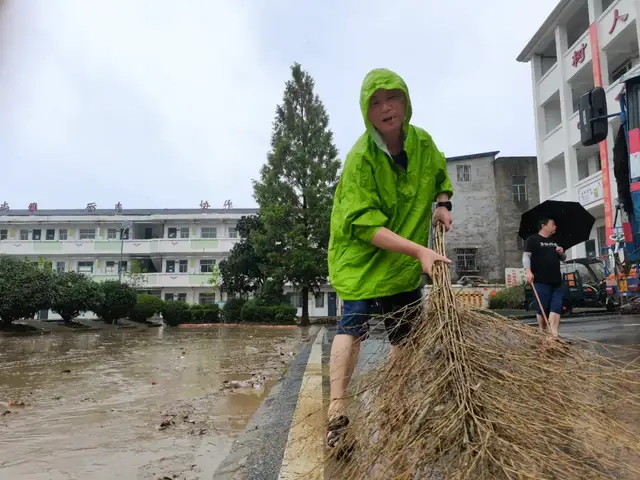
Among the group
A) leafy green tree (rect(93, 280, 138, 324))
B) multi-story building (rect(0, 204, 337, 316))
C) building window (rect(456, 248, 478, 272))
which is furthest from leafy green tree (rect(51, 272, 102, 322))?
multi-story building (rect(0, 204, 337, 316))

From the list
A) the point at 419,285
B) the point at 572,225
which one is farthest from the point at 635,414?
the point at 572,225

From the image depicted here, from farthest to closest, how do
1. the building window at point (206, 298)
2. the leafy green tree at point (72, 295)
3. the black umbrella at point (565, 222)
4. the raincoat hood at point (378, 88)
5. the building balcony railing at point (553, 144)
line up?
the building window at point (206, 298) < the building balcony railing at point (553, 144) < the leafy green tree at point (72, 295) < the black umbrella at point (565, 222) < the raincoat hood at point (378, 88)

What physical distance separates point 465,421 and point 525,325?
1.90ft

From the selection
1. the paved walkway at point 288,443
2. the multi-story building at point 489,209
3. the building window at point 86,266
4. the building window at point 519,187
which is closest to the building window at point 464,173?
the multi-story building at point 489,209

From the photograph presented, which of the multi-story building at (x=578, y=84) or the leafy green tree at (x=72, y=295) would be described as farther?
the leafy green tree at (x=72, y=295)

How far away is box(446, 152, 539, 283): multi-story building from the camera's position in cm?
2938

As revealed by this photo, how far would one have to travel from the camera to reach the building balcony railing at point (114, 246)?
43.2 meters

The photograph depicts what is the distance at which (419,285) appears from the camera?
234 cm

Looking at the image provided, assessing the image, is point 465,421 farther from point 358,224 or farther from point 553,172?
point 553,172

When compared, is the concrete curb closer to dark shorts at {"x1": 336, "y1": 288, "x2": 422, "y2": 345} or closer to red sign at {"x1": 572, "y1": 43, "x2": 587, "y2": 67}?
dark shorts at {"x1": 336, "y1": 288, "x2": 422, "y2": 345}

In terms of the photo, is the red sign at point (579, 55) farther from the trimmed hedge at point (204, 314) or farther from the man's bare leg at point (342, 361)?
the man's bare leg at point (342, 361)

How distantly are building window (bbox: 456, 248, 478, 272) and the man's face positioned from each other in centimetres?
2823

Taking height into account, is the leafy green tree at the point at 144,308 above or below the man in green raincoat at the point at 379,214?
below

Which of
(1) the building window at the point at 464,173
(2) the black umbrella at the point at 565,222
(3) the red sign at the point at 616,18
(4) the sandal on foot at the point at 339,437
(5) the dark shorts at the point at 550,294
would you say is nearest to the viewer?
(4) the sandal on foot at the point at 339,437
